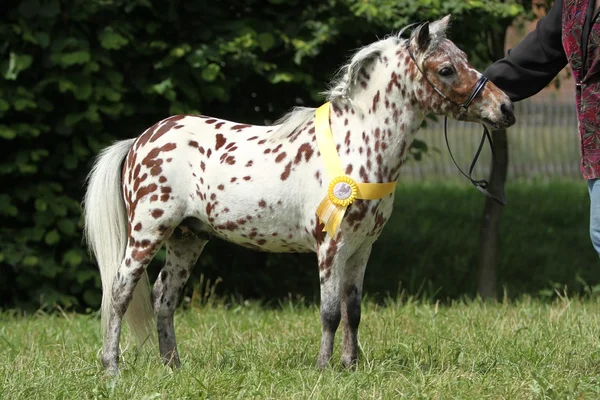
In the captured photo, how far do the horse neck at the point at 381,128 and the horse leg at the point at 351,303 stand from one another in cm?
52

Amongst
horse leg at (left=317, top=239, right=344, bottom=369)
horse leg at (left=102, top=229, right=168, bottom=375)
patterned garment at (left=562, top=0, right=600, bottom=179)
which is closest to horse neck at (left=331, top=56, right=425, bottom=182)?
horse leg at (left=317, top=239, right=344, bottom=369)

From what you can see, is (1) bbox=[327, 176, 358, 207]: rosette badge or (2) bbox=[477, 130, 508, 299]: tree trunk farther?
(2) bbox=[477, 130, 508, 299]: tree trunk

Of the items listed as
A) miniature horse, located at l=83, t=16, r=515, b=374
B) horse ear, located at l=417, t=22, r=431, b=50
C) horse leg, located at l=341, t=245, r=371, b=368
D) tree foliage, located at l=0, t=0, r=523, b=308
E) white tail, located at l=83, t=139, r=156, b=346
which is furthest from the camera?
tree foliage, located at l=0, t=0, r=523, b=308

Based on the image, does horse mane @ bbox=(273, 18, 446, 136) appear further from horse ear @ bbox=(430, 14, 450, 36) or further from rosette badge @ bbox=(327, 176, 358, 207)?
rosette badge @ bbox=(327, 176, 358, 207)

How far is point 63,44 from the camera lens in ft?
21.3

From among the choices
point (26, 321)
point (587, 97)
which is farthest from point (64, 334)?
point (587, 97)

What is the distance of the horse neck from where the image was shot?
449cm

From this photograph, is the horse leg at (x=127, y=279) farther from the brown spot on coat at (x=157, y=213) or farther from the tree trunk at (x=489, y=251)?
the tree trunk at (x=489, y=251)

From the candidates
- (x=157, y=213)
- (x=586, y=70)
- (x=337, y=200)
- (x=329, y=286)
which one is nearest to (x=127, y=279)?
(x=157, y=213)

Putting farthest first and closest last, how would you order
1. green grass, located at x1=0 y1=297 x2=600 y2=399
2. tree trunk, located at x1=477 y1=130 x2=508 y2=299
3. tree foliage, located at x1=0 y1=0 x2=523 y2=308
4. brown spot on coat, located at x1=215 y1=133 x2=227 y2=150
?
tree trunk, located at x1=477 y1=130 x2=508 y2=299
tree foliage, located at x1=0 y1=0 x2=523 y2=308
brown spot on coat, located at x1=215 y1=133 x2=227 y2=150
green grass, located at x1=0 y1=297 x2=600 y2=399

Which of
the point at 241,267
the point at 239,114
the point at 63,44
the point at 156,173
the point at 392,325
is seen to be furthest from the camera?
the point at 241,267

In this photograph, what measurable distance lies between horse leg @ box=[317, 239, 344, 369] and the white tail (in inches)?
44.9

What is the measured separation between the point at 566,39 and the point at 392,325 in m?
2.48

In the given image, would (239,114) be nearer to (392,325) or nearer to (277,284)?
(277,284)
